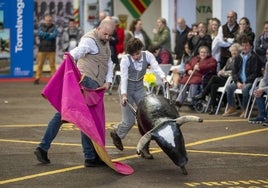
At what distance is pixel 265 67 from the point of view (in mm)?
15969

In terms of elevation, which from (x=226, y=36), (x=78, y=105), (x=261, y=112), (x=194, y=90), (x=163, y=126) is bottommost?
(x=261, y=112)

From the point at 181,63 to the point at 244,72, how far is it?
2.91 m

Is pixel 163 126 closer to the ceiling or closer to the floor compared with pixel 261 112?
closer to the ceiling

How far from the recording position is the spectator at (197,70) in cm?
1758

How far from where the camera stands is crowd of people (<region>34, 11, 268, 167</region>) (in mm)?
11242

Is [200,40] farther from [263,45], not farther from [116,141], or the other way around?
[116,141]

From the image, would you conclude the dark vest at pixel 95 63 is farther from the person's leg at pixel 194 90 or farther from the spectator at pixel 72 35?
the spectator at pixel 72 35

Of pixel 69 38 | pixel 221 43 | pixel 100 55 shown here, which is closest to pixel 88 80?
A: pixel 100 55

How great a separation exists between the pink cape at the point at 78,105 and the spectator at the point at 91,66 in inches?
5.7

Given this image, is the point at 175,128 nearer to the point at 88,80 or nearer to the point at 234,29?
the point at 88,80

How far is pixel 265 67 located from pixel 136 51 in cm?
477

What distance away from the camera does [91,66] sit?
11227mm

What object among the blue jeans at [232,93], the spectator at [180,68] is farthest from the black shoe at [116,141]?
the spectator at [180,68]

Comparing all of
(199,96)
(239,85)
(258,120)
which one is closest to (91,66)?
(258,120)
